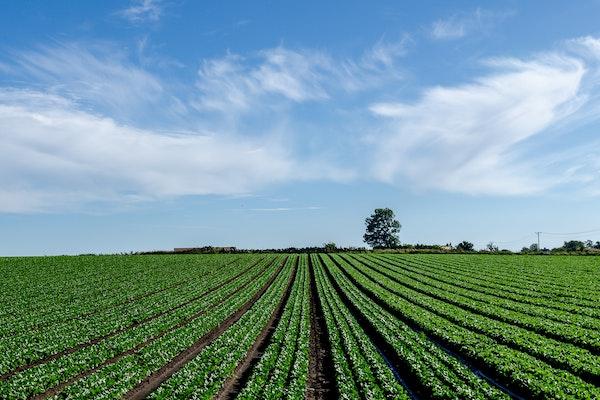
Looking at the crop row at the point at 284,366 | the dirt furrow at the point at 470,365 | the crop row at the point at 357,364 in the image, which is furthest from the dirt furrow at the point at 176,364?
the dirt furrow at the point at 470,365

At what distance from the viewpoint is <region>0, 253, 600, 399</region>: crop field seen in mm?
16422

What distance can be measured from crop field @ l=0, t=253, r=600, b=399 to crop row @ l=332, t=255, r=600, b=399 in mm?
71

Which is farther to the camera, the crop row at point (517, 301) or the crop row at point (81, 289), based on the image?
the crop row at point (81, 289)

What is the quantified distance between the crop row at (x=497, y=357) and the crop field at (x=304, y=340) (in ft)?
0.23

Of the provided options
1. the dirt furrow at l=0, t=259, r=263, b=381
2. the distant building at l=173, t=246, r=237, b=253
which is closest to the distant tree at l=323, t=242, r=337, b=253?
the distant building at l=173, t=246, r=237, b=253

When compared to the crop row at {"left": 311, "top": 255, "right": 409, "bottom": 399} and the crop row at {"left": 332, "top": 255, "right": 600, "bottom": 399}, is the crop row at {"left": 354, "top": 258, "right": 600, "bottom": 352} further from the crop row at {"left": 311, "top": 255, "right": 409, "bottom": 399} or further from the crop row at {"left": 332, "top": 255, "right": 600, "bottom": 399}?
the crop row at {"left": 311, "top": 255, "right": 409, "bottom": 399}

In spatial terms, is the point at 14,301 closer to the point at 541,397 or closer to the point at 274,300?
the point at 274,300

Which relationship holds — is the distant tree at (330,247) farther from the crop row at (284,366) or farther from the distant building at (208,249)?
the crop row at (284,366)

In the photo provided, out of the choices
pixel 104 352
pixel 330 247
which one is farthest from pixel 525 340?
pixel 330 247

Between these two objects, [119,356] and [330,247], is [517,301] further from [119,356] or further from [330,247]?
[330,247]

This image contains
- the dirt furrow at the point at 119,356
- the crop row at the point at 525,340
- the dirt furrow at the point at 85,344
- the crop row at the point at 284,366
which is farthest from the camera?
the dirt furrow at the point at 85,344

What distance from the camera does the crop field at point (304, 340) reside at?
1642cm

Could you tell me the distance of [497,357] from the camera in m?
19.2

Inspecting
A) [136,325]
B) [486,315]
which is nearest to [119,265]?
[136,325]
